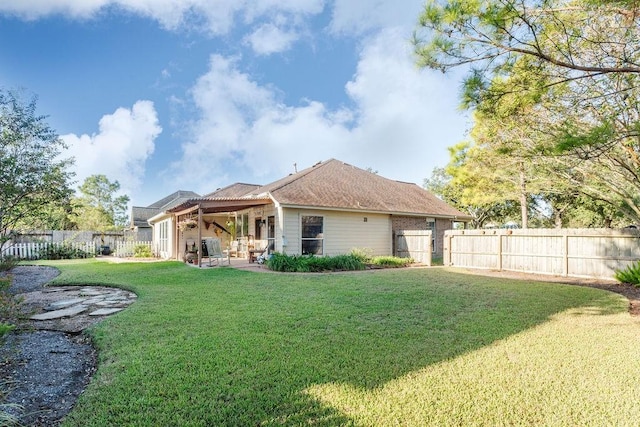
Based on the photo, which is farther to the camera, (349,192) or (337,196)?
(349,192)

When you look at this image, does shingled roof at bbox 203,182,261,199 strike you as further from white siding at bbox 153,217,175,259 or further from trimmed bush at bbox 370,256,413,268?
trimmed bush at bbox 370,256,413,268

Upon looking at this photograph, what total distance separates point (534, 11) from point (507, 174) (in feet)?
31.4

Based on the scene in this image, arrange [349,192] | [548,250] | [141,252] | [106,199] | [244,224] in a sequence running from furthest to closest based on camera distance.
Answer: [106,199] → [141,252] → [244,224] → [349,192] → [548,250]

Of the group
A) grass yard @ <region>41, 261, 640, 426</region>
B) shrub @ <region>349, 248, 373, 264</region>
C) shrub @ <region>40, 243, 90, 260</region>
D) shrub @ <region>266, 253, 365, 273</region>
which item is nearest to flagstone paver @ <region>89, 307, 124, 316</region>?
grass yard @ <region>41, 261, 640, 426</region>

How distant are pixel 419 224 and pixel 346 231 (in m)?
5.20

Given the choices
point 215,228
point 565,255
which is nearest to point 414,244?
point 565,255

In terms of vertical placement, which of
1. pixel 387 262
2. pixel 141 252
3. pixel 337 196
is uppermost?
pixel 337 196

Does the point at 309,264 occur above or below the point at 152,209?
below

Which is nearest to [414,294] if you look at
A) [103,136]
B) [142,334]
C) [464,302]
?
[464,302]

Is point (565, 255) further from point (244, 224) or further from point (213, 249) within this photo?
point (244, 224)

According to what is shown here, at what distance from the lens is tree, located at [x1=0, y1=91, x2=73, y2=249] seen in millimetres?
7844

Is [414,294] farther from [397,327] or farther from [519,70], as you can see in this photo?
[519,70]

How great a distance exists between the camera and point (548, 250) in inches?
434

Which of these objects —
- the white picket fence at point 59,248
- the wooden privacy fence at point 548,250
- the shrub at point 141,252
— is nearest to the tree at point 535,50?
the wooden privacy fence at point 548,250
